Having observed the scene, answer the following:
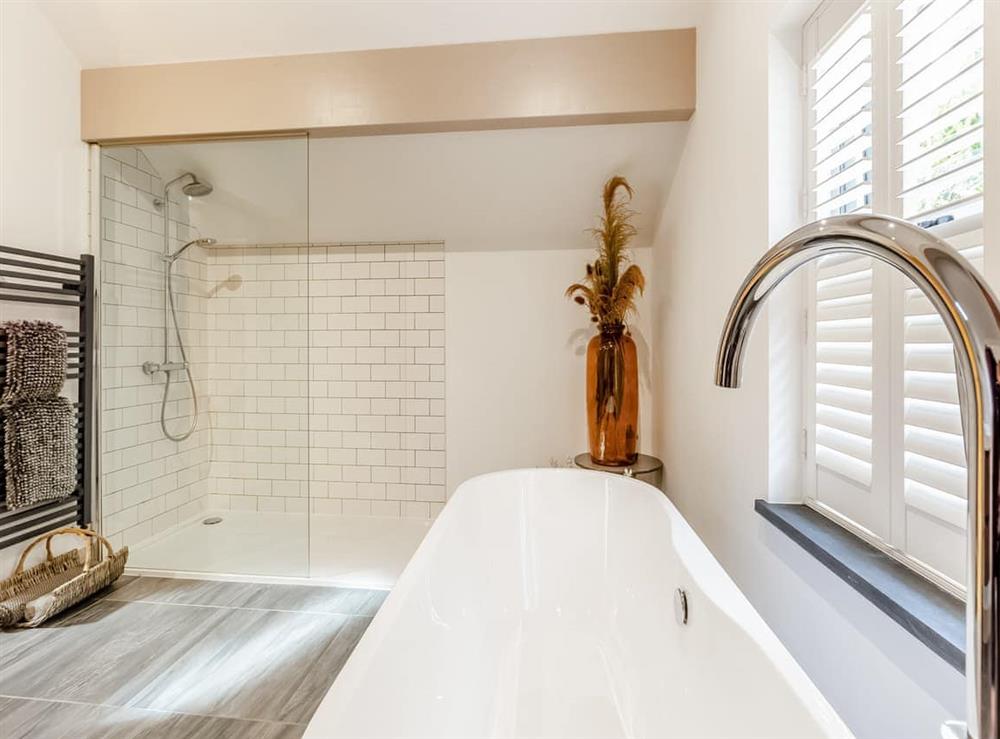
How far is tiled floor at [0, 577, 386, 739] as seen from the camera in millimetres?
1486

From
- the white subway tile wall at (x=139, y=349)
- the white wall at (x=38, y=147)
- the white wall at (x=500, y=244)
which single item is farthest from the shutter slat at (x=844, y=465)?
the white wall at (x=38, y=147)

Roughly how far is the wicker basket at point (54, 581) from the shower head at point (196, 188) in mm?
1638

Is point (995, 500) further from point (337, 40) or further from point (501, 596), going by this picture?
point (337, 40)

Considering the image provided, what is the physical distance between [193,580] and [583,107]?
284cm

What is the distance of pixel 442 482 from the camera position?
319cm

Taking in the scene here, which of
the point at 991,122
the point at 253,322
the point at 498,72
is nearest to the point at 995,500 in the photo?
the point at 991,122

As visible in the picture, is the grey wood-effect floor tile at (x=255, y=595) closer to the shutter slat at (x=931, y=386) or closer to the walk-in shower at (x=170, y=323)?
the walk-in shower at (x=170, y=323)

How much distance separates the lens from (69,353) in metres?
2.37

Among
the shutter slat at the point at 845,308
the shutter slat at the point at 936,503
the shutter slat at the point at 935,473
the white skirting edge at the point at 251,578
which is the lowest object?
the white skirting edge at the point at 251,578

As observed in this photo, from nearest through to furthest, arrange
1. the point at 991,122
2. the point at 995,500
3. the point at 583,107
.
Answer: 1. the point at 995,500
2. the point at 991,122
3. the point at 583,107

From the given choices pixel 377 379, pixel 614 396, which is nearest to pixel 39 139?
pixel 377 379

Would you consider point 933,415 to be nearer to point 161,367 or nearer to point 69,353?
point 161,367

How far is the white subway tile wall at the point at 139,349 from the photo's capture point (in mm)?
2523

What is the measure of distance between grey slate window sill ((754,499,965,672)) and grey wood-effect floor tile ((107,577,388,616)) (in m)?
1.70
